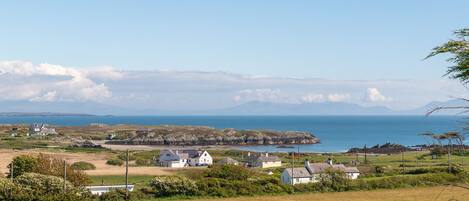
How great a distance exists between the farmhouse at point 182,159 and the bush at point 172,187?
41.3m

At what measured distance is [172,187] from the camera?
44.9 m

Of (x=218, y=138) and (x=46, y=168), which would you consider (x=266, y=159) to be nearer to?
(x=46, y=168)

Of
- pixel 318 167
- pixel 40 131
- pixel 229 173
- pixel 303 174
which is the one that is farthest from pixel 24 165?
pixel 40 131

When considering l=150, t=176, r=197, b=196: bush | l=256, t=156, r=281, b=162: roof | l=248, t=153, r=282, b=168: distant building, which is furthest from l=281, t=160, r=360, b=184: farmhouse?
l=256, t=156, r=281, b=162: roof

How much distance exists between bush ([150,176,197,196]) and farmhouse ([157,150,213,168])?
4134 cm

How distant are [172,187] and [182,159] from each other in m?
43.9

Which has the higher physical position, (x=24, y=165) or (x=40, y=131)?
(x=40, y=131)

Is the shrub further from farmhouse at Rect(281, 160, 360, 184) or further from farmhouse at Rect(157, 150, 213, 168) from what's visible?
farmhouse at Rect(157, 150, 213, 168)

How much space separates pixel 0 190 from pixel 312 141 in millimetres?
133571

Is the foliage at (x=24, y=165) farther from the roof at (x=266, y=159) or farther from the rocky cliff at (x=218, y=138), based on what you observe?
the rocky cliff at (x=218, y=138)

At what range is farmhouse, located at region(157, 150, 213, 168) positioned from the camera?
87.4 m

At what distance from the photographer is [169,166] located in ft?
282

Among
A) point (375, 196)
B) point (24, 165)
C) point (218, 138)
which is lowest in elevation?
point (375, 196)

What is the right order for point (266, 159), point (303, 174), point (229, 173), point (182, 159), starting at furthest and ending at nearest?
point (182, 159), point (266, 159), point (303, 174), point (229, 173)
